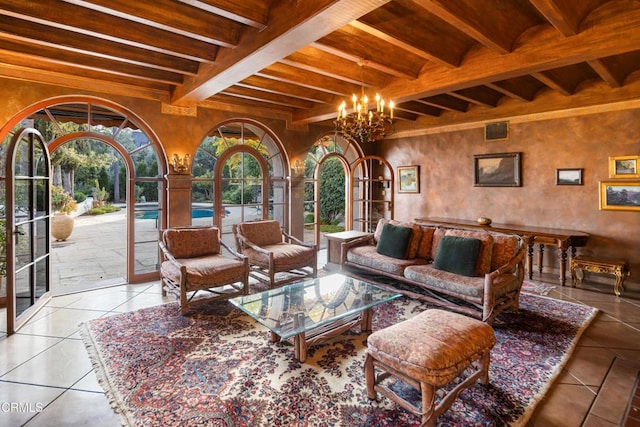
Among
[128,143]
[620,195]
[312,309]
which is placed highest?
[128,143]

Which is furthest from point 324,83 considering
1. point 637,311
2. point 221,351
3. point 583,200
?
point 637,311

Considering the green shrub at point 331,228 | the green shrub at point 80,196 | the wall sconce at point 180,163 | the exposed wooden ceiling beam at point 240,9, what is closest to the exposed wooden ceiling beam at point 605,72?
the exposed wooden ceiling beam at point 240,9

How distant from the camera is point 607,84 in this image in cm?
469

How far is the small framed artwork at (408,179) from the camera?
7.12 meters

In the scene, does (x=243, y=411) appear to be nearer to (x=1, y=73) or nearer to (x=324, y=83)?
(x=324, y=83)

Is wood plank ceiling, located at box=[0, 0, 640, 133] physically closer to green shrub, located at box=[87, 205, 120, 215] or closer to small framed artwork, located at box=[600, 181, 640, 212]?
small framed artwork, located at box=[600, 181, 640, 212]

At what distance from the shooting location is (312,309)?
9.89 ft

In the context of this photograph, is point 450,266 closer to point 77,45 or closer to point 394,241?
point 394,241

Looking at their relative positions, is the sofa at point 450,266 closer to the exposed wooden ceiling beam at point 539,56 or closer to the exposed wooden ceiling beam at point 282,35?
the exposed wooden ceiling beam at point 539,56

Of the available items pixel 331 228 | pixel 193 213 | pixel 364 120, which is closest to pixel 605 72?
pixel 364 120

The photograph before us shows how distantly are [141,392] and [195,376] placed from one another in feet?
1.18

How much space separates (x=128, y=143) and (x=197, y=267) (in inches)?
123

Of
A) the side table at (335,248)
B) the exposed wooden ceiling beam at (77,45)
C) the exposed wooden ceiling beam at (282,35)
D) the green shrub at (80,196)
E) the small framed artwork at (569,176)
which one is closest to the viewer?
the exposed wooden ceiling beam at (282,35)

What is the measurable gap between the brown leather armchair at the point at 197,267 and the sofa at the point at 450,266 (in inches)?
65.3
